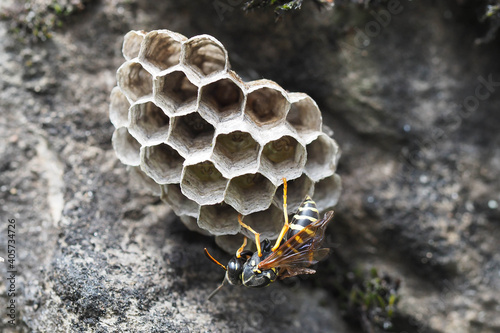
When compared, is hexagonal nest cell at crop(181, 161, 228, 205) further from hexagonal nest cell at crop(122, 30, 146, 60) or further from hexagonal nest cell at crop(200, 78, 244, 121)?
hexagonal nest cell at crop(122, 30, 146, 60)

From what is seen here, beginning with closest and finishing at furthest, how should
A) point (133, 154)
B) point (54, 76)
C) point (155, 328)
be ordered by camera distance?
1. point (155, 328)
2. point (133, 154)
3. point (54, 76)

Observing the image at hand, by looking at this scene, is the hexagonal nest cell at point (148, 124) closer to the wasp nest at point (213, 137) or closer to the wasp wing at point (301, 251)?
the wasp nest at point (213, 137)

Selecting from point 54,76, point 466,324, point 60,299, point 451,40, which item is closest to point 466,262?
point 466,324

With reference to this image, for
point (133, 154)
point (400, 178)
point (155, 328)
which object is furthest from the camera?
point (400, 178)

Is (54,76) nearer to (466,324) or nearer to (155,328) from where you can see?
(155,328)

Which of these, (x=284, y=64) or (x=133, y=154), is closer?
(x=133, y=154)

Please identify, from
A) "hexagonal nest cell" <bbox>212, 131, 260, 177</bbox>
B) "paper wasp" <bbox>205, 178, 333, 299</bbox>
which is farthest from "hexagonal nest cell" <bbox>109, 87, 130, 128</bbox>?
"paper wasp" <bbox>205, 178, 333, 299</bbox>
